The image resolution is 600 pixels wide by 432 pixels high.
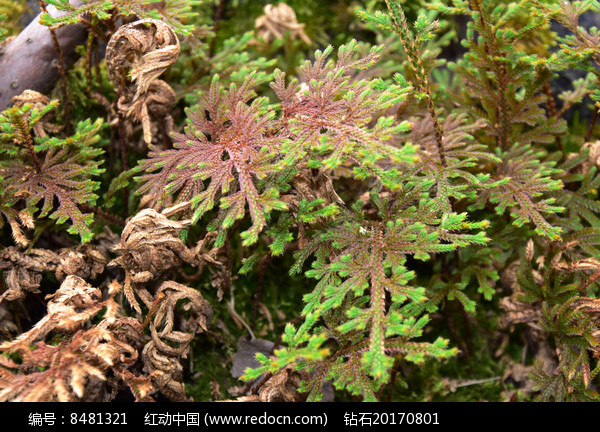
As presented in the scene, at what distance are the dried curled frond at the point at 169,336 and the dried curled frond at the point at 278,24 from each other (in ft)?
5.88

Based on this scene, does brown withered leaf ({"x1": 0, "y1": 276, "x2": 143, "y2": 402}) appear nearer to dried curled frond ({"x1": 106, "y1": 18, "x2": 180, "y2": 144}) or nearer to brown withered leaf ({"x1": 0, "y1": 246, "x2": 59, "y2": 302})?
brown withered leaf ({"x1": 0, "y1": 246, "x2": 59, "y2": 302})

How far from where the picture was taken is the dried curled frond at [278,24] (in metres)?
3.02

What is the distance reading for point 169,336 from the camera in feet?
6.49

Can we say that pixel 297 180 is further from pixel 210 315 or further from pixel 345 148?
pixel 210 315

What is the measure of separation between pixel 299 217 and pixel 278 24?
5.52ft

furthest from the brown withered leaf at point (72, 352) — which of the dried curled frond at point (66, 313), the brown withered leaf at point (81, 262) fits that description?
the brown withered leaf at point (81, 262)

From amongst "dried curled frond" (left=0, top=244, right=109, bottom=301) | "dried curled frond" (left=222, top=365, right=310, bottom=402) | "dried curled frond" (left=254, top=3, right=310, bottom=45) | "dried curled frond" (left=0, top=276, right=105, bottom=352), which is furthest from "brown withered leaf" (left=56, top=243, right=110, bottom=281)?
"dried curled frond" (left=254, top=3, right=310, bottom=45)

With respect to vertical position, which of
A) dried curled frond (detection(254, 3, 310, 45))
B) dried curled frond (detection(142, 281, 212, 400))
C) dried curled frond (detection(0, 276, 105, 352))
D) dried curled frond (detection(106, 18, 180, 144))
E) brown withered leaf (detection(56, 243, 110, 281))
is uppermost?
dried curled frond (detection(254, 3, 310, 45))

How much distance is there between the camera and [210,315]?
6.97ft

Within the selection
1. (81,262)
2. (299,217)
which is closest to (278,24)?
(299,217)

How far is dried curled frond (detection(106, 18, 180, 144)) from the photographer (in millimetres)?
2002

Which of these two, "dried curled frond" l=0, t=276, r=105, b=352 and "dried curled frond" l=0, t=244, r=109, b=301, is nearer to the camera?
"dried curled frond" l=0, t=276, r=105, b=352

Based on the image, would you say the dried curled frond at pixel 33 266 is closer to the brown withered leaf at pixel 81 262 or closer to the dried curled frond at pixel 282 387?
the brown withered leaf at pixel 81 262

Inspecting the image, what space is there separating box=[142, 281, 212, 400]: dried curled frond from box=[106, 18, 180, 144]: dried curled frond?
68cm
